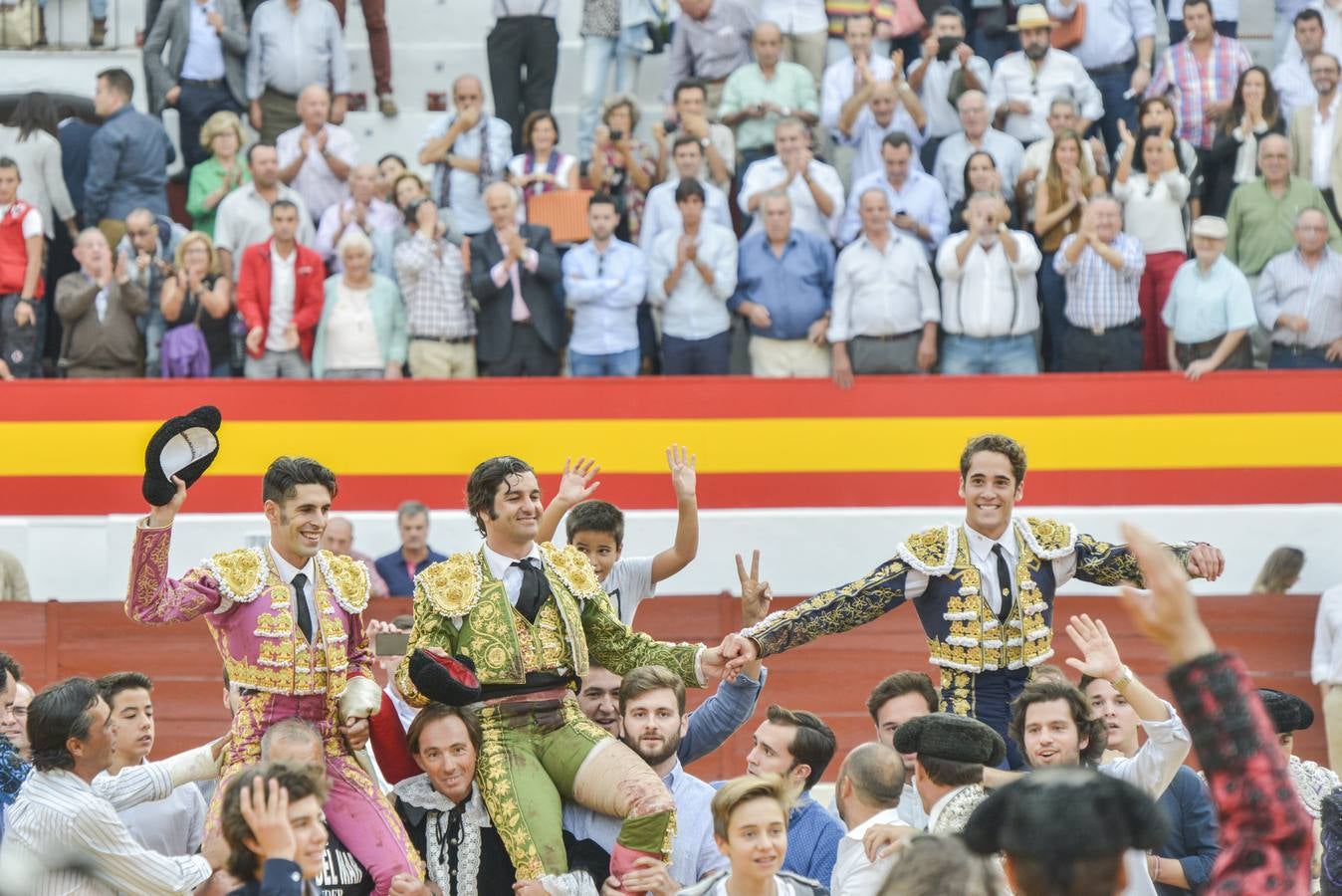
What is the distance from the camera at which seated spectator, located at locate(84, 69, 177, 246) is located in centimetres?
1015

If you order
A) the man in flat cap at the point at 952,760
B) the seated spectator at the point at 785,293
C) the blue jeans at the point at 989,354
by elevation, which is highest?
the seated spectator at the point at 785,293

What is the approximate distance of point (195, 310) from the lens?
9.62 m

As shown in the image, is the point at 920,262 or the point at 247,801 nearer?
the point at 247,801

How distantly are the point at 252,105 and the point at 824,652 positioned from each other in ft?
14.5

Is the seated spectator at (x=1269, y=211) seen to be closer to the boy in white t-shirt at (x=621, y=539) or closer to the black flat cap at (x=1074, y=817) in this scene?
the boy in white t-shirt at (x=621, y=539)

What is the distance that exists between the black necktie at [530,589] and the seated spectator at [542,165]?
15.6 ft

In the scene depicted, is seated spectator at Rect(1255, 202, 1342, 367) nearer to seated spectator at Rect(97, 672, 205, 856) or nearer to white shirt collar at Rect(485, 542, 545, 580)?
white shirt collar at Rect(485, 542, 545, 580)

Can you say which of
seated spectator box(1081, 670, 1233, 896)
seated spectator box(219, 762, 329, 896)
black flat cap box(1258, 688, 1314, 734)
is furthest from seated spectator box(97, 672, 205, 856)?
black flat cap box(1258, 688, 1314, 734)

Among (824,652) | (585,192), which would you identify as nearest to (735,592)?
(824,652)

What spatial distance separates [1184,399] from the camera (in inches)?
375

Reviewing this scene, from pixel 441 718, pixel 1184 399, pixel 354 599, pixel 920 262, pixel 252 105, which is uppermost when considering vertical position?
pixel 252 105

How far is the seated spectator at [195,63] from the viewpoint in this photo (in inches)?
425

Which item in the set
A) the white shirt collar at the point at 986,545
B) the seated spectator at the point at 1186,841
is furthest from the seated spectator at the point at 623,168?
the seated spectator at the point at 1186,841

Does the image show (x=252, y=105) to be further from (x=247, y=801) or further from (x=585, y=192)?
(x=247, y=801)
